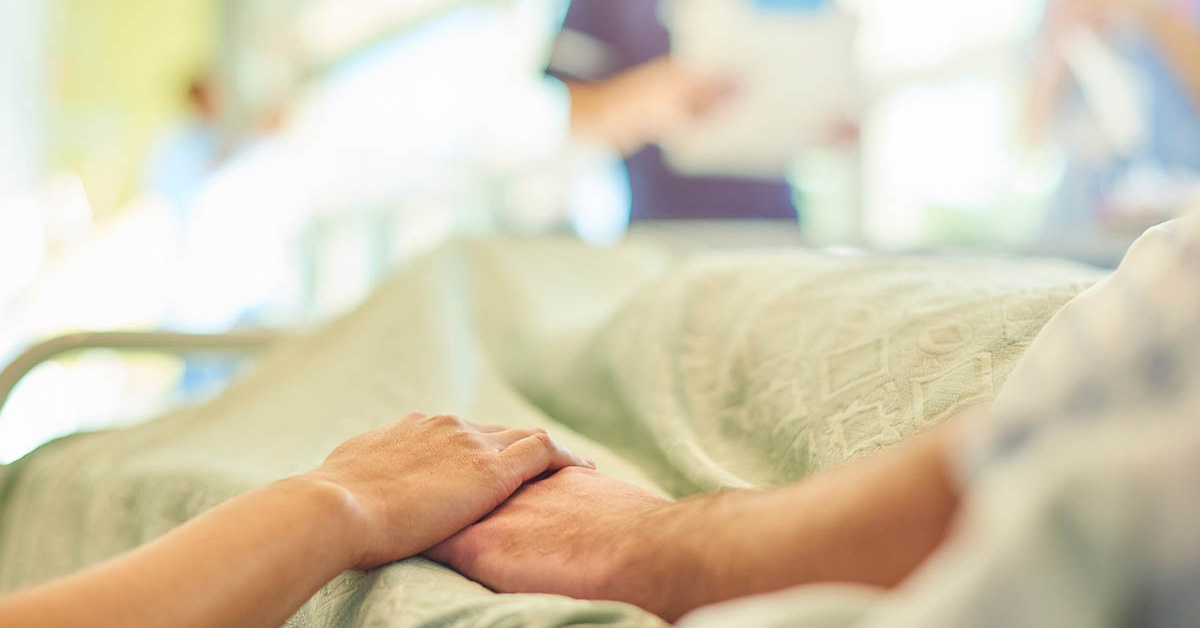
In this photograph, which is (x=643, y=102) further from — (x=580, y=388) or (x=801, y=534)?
(x=801, y=534)

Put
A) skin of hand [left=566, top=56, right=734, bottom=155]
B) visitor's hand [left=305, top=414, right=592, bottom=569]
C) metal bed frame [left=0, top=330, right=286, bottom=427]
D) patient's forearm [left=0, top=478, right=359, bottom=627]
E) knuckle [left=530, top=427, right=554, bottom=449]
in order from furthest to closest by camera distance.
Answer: skin of hand [left=566, top=56, right=734, bottom=155] < metal bed frame [left=0, top=330, right=286, bottom=427] < knuckle [left=530, top=427, right=554, bottom=449] < visitor's hand [left=305, top=414, right=592, bottom=569] < patient's forearm [left=0, top=478, right=359, bottom=627]

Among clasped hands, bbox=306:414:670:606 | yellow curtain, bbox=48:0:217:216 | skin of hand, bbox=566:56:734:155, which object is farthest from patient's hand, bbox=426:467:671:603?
yellow curtain, bbox=48:0:217:216

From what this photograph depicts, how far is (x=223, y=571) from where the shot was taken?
0.57m

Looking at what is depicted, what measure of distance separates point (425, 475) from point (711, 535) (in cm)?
23

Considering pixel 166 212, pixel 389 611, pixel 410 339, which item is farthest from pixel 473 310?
pixel 166 212

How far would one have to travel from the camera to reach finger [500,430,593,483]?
73cm

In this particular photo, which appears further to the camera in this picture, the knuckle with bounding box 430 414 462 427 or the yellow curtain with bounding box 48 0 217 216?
the yellow curtain with bounding box 48 0 217 216

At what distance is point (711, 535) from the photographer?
53cm

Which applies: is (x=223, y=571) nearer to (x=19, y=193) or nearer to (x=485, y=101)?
(x=485, y=101)

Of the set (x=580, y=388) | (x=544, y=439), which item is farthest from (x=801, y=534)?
(x=580, y=388)

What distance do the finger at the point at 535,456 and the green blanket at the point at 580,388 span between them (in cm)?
9

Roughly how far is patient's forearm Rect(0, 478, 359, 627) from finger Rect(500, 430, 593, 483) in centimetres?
14

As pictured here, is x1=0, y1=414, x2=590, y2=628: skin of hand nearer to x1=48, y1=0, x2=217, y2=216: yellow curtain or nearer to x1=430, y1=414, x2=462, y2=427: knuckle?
x1=430, y1=414, x2=462, y2=427: knuckle

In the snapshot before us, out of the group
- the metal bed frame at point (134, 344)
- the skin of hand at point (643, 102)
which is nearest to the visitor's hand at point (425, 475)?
the metal bed frame at point (134, 344)
